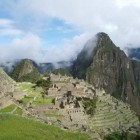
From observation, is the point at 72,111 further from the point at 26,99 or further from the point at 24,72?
the point at 24,72

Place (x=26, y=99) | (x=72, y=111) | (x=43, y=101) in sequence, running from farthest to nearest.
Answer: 1. (x=26, y=99)
2. (x=43, y=101)
3. (x=72, y=111)

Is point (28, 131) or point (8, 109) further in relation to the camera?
point (8, 109)

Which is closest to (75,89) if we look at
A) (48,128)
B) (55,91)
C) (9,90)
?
(55,91)

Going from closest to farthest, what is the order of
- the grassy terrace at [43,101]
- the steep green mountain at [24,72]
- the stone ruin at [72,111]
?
the stone ruin at [72,111] < the grassy terrace at [43,101] < the steep green mountain at [24,72]

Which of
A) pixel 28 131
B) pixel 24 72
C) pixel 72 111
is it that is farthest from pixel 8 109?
pixel 24 72

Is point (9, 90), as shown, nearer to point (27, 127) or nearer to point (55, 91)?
point (55, 91)

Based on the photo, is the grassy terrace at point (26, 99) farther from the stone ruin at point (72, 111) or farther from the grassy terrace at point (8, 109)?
the stone ruin at point (72, 111)

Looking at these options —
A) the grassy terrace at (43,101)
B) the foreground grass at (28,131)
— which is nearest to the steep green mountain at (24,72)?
the grassy terrace at (43,101)

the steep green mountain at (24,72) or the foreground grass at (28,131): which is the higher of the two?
the steep green mountain at (24,72)
